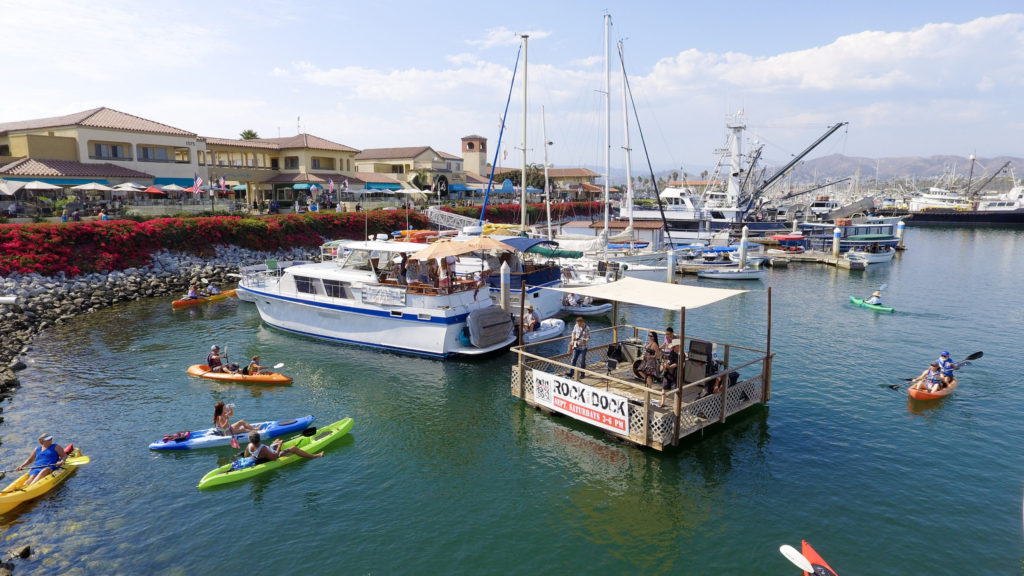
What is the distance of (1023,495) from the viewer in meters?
13.5

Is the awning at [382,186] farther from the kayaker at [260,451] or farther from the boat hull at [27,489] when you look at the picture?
the boat hull at [27,489]

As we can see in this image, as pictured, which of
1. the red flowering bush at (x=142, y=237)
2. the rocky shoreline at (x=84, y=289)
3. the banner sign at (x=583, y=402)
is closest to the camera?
the banner sign at (x=583, y=402)

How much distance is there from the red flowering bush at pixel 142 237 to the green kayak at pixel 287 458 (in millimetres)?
28243

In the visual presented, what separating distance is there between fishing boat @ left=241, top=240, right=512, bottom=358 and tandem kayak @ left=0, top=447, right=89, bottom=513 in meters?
11.2

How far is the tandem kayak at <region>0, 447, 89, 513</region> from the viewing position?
13055 mm

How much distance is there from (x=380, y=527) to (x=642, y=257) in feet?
113

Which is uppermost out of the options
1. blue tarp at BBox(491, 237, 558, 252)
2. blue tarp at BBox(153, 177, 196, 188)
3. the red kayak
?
blue tarp at BBox(153, 177, 196, 188)

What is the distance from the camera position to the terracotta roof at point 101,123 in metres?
48.6

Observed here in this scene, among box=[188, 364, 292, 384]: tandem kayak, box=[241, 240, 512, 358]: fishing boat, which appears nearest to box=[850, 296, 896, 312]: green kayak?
box=[241, 240, 512, 358]: fishing boat

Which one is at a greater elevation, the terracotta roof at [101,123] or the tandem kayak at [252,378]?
the terracotta roof at [101,123]

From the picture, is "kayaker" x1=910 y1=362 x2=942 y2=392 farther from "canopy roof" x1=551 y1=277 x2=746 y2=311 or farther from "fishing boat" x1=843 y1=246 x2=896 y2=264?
"fishing boat" x1=843 y1=246 x2=896 y2=264

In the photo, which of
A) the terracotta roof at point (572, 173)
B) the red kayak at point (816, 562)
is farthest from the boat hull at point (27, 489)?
the terracotta roof at point (572, 173)

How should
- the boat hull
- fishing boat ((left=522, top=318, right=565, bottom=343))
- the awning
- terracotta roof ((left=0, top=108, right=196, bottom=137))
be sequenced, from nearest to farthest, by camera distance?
the boat hull → fishing boat ((left=522, top=318, right=565, bottom=343)) → terracotta roof ((left=0, top=108, right=196, bottom=137)) → the awning

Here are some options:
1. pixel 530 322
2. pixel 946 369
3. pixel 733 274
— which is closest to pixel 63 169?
pixel 530 322
